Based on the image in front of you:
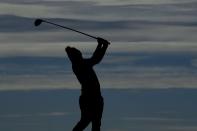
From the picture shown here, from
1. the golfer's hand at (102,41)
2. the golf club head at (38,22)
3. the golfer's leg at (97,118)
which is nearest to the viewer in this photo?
the golfer's leg at (97,118)

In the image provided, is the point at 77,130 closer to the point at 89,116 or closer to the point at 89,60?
the point at 89,116

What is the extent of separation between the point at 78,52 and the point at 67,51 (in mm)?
406

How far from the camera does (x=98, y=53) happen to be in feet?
78.4

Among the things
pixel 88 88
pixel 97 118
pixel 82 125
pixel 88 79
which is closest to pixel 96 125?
pixel 97 118

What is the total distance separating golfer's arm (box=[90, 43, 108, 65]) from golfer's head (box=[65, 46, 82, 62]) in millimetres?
412

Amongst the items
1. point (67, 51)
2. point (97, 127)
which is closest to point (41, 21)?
point (67, 51)

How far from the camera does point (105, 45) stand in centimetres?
2412

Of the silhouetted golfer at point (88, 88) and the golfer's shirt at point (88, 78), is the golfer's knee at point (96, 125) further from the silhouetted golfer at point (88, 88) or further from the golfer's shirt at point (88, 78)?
the golfer's shirt at point (88, 78)

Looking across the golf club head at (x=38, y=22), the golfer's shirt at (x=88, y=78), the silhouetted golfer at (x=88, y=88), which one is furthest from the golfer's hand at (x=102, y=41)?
the golf club head at (x=38, y=22)

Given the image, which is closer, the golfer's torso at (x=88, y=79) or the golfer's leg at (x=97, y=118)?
the golfer's torso at (x=88, y=79)

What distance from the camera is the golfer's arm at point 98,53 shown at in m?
23.7

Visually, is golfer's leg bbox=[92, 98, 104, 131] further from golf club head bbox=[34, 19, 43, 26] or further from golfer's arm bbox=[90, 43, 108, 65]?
golf club head bbox=[34, 19, 43, 26]

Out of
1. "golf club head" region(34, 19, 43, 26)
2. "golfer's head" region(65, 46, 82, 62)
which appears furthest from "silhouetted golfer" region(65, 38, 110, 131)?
"golf club head" region(34, 19, 43, 26)

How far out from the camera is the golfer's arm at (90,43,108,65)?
77.7ft
